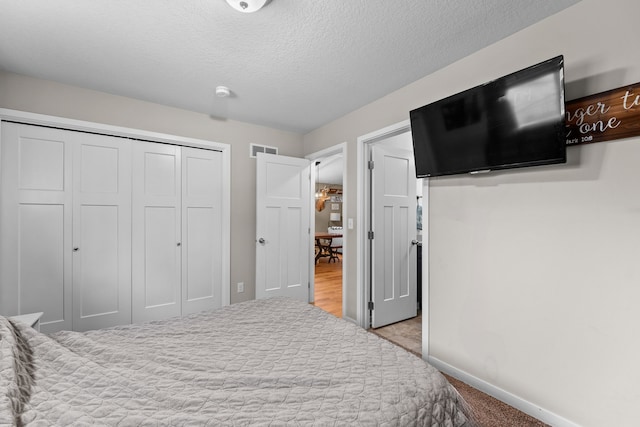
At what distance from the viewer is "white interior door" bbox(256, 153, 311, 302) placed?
343 centimetres

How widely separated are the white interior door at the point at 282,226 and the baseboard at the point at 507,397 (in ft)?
6.39

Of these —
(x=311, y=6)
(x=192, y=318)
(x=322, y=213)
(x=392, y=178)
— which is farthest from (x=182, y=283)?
(x=322, y=213)

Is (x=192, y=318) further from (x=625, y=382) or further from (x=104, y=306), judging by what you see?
(x=625, y=382)

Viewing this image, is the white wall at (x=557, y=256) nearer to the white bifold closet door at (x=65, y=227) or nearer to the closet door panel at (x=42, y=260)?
the white bifold closet door at (x=65, y=227)

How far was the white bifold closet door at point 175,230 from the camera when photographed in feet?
9.44

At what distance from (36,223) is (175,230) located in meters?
1.09

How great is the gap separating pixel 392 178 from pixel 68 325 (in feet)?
11.6

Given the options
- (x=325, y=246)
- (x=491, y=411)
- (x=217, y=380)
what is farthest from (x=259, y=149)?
(x=325, y=246)

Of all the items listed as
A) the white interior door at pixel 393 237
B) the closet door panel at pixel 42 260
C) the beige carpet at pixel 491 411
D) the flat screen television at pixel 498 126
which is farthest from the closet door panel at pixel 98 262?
the beige carpet at pixel 491 411

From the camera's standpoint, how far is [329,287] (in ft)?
15.5

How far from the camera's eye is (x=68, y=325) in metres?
2.54

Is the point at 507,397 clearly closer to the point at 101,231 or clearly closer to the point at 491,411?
the point at 491,411

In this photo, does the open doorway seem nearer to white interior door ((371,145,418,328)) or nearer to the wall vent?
white interior door ((371,145,418,328))

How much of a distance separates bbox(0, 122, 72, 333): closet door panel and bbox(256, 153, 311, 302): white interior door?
1.80 metres
